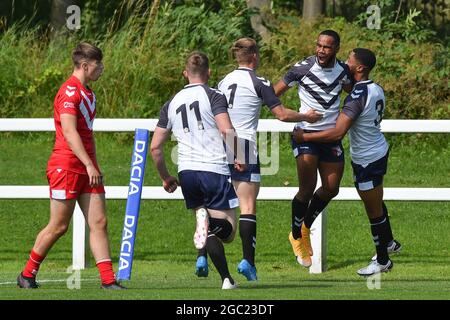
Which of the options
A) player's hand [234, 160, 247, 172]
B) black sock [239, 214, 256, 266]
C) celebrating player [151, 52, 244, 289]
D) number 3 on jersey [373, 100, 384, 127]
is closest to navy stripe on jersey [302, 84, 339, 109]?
number 3 on jersey [373, 100, 384, 127]

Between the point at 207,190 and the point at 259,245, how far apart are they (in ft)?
15.3

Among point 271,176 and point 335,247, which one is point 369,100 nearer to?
point 335,247

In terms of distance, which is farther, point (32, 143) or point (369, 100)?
point (32, 143)

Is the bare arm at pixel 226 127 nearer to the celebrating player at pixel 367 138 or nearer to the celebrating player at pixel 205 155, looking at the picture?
the celebrating player at pixel 205 155

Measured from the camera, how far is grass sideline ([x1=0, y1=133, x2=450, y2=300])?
10859 millimetres

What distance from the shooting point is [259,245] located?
1534 centimetres

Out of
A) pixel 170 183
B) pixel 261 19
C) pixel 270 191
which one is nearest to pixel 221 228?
pixel 170 183

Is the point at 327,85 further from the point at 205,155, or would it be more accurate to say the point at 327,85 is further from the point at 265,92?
the point at 205,155

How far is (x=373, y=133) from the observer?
41.1ft

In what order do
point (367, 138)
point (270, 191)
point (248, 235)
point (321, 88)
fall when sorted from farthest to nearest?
point (270, 191) < point (321, 88) < point (367, 138) < point (248, 235)

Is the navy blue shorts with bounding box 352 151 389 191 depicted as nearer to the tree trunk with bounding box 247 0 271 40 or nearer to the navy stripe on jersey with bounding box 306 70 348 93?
the navy stripe on jersey with bounding box 306 70 348 93

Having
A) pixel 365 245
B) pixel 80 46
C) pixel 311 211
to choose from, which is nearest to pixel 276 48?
pixel 365 245

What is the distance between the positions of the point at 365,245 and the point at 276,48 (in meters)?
6.97

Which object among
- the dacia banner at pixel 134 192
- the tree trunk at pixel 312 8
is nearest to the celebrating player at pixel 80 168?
the dacia banner at pixel 134 192
